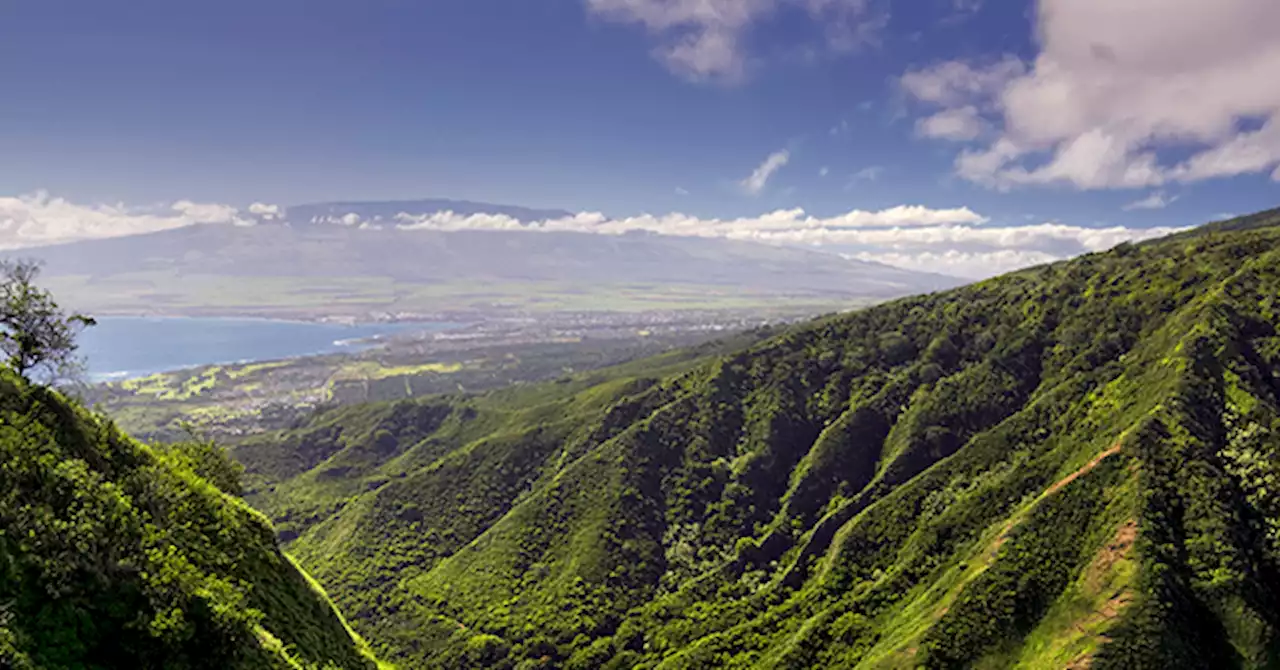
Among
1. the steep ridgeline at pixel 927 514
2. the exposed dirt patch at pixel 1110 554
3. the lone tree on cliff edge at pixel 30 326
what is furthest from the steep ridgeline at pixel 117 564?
the exposed dirt patch at pixel 1110 554

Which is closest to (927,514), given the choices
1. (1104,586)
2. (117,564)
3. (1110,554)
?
(1110,554)

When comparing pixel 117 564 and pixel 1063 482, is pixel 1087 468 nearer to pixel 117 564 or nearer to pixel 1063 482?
pixel 1063 482

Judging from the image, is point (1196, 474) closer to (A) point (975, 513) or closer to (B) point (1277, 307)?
(A) point (975, 513)

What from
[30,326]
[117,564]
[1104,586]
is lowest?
[1104,586]

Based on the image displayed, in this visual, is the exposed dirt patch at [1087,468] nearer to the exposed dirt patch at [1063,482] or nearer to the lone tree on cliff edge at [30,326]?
the exposed dirt patch at [1063,482]

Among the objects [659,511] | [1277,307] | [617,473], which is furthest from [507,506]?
[1277,307]

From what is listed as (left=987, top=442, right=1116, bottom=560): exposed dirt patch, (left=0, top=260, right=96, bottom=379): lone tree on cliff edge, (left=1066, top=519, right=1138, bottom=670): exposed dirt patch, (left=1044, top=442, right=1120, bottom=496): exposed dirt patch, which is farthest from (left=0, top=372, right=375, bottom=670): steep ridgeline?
(left=1044, top=442, right=1120, bottom=496): exposed dirt patch
